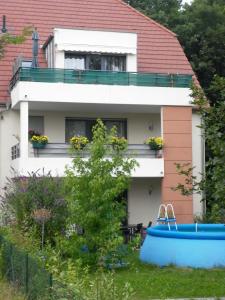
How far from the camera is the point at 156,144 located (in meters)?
25.4

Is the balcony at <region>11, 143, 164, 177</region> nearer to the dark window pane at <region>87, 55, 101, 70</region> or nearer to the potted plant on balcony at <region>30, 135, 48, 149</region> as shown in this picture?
the potted plant on balcony at <region>30, 135, 48, 149</region>

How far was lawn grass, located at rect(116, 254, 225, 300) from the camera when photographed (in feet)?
45.1

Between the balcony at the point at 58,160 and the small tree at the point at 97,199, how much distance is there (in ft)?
21.5

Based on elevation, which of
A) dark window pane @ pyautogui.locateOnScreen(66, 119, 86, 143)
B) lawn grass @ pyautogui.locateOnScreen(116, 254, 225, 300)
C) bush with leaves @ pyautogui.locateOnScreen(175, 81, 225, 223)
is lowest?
lawn grass @ pyautogui.locateOnScreen(116, 254, 225, 300)

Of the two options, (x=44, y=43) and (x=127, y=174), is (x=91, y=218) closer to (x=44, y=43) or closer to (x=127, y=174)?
(x=127, y=174)

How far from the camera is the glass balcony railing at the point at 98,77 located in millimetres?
24719

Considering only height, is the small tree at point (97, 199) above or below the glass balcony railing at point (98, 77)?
below

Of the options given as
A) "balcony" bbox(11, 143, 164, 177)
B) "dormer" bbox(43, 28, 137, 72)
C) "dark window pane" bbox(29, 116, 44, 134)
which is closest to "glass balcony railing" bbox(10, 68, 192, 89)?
"dark window pane" bbox(29, 116, 44, 134)

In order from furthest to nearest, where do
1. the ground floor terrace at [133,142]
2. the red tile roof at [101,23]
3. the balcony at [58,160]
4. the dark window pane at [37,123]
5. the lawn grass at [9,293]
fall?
the red tile roof at [101,23], the dark window pane at [37,123], the ground floor terrace at [133,142], the balcony at [58,160], the lawn grass at [9,293]

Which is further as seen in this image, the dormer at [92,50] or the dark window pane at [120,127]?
the dark window pane at [120,127]

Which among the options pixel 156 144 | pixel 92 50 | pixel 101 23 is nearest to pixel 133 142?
pixel 156 144

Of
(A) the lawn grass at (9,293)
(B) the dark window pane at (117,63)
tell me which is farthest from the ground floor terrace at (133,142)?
(A) the lawn grass at (9,293)

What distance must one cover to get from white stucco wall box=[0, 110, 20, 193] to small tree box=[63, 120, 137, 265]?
10.1 meters

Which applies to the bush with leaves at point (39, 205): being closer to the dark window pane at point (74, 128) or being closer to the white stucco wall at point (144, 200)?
the dark window pane at point (74, 128)
